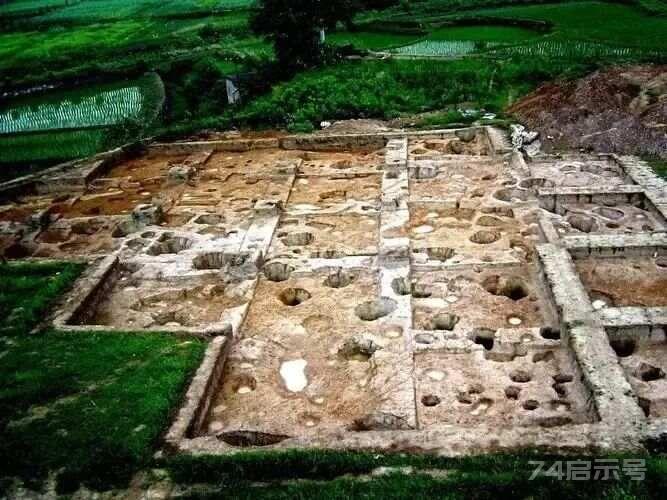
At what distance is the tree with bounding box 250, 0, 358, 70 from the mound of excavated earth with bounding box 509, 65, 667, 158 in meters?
7.21

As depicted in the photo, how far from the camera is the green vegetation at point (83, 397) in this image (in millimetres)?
5312

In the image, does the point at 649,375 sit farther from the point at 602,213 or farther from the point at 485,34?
the point at 485,34

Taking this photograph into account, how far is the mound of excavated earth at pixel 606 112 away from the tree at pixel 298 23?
721 cm

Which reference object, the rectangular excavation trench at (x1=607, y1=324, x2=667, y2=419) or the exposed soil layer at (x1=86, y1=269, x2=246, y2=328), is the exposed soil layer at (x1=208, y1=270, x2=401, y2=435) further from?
the rectangular excavation trench at (x1=607, y1=324, x2=667, y2=419)

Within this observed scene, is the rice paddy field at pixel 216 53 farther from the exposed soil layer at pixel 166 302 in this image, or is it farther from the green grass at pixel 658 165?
the exposed soil layer at pixel 166 302

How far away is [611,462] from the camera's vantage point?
4.88m

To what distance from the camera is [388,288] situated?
8.00 metres

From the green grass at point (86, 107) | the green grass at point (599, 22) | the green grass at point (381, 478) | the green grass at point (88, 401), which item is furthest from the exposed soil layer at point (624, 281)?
the green grass at point (86, 107)

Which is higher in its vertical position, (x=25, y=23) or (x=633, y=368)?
(x=25, y=23)

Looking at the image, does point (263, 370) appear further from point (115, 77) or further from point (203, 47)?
point (203, 47)

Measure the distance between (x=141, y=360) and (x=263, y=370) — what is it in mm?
1259

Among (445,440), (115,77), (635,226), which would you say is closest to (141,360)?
(445,440)

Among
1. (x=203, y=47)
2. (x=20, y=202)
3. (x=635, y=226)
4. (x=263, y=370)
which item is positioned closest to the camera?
(x=263, y=370)

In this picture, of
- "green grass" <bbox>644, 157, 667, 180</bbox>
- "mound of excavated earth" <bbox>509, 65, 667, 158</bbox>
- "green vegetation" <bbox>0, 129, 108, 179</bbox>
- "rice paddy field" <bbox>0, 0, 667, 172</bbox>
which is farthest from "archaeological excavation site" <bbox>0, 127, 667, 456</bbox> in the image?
"rice paddy field" <bbox>0, 0, 667, 172</bbox>
